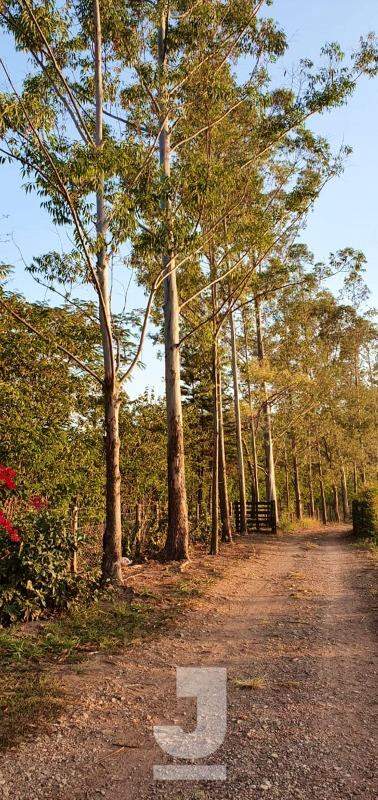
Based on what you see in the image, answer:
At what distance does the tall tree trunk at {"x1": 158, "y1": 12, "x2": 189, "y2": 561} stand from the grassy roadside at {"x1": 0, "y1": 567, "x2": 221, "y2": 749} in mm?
2326

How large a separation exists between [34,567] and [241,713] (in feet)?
10.2

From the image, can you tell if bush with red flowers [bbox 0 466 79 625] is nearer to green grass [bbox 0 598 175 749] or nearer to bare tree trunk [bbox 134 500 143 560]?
green grass [bbox 0 598 175 749]

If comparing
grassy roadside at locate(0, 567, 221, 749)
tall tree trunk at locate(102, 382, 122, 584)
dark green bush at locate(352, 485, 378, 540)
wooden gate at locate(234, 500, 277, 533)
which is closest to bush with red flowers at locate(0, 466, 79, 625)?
grassy roadside at locate(0, 567, 221, 749)

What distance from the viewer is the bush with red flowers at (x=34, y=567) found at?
6.17 meters

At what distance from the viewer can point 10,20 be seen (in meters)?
8.50

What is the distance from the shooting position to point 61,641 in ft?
18.7

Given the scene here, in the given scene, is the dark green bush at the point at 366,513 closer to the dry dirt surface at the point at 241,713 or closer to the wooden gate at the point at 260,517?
the wooden gate at the point at 260,517

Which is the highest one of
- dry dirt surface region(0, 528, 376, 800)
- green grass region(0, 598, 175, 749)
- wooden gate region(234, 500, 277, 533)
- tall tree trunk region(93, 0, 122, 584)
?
tall tree trunk region(93, 0, 122, 584)

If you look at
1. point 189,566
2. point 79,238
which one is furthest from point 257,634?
point 79,238

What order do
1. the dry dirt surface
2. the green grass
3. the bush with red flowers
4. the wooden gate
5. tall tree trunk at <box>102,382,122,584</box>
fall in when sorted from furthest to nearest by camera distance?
the wooden gate
tall tree trunk at <box>102,382,122,584</box>
the bush with red flowers
the green grass
the dry dirt surface

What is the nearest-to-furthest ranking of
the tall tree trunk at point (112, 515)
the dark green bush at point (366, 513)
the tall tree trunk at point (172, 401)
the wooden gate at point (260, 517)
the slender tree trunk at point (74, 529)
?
the slender tree trunk at point (74, 529) → the tall tree trunk at point (112, 515) → the tall tree trunk at point (172, 401) → the dark green bush at point (366, 513) → the wooden gate at point (260, 517)

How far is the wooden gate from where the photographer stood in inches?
817

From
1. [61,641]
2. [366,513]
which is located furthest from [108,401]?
[366,513]

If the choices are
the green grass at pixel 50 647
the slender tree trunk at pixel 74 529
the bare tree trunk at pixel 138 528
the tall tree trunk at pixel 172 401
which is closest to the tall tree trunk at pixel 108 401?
the slender tree trunk at pixel 74 529
